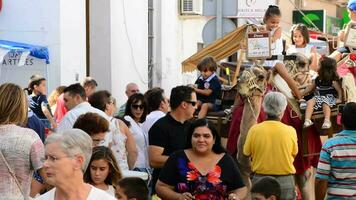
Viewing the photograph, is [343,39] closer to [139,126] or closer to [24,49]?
[139,126]

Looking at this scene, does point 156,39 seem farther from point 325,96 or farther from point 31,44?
point 325,96

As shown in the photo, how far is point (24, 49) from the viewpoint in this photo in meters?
18.0

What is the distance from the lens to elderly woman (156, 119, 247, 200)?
8.69 m

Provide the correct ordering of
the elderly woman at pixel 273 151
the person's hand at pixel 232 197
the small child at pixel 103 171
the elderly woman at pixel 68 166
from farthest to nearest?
the elderly woman at pixel 273 151
the person's hand at pixel 232 197
the small child at pixel 103 171
the elderly woman at pixel 68 166

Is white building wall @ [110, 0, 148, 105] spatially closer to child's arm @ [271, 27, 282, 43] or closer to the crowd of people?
the crowd of people

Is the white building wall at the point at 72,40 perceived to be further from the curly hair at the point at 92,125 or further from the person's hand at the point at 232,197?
the person's hand at the point at 232,197

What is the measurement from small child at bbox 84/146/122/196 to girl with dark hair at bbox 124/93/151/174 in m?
3.27

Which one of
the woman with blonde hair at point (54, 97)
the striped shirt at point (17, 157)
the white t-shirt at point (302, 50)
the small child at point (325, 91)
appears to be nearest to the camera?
the striped shirt at point (17, 157)

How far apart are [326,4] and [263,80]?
4003 centimetres

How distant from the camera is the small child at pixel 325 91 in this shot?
41.9 ft

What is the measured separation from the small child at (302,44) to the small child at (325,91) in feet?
5.74

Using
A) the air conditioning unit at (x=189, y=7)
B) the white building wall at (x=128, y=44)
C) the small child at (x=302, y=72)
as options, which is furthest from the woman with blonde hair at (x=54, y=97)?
the air conditioning unit at (x=189, y=7)

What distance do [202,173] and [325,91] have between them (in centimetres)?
470

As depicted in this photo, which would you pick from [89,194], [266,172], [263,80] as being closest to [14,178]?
[89,194]
